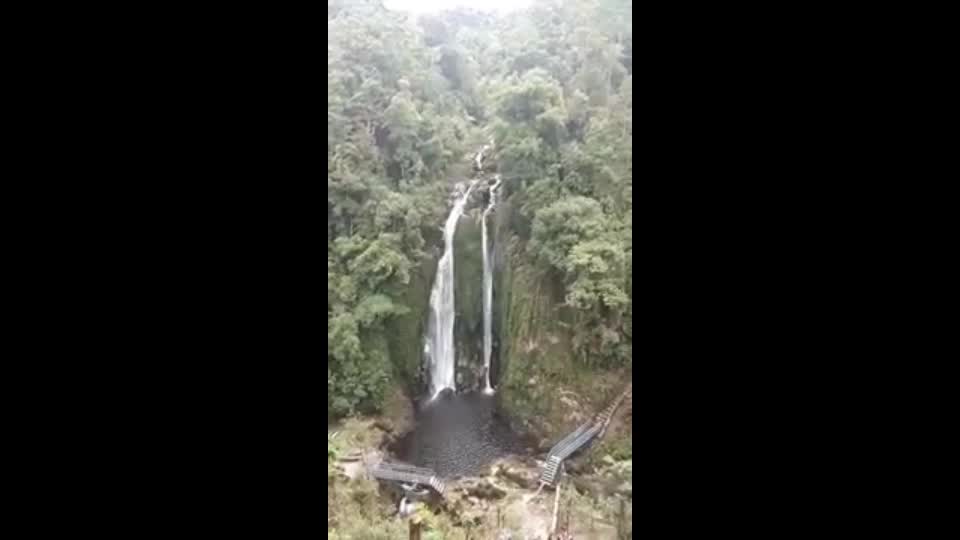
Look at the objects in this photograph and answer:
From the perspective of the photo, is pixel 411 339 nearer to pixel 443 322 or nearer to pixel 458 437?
pixel 443 322

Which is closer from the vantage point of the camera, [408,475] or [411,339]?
[408,475]

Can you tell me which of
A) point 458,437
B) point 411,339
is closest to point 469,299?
point 411,339

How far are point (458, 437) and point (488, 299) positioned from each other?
0.82 metres

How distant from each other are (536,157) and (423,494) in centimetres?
202

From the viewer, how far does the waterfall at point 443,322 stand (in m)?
4.16

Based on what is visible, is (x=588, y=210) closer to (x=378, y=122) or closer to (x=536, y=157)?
(x=536, y=157)

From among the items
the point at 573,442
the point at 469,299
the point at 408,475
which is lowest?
the point at 408,475

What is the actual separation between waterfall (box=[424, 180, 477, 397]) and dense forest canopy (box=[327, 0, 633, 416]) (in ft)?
0.38

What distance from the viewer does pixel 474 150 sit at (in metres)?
4.19

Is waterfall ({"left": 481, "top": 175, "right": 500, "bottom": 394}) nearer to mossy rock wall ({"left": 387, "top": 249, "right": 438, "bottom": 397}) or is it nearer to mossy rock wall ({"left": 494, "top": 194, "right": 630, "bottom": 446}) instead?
mossy rock wall ({"left": 494, "top": 194, "right": 630, "bottom": 446})
